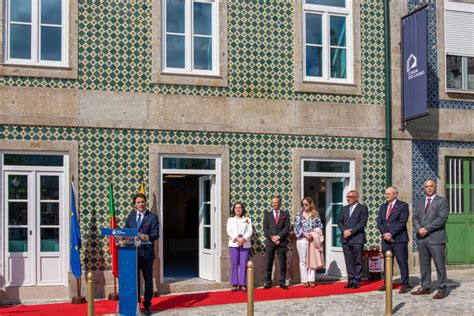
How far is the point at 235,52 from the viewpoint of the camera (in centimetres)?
1456

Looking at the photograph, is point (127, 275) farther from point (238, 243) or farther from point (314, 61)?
point (314, 61)

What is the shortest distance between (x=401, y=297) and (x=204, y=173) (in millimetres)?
4121

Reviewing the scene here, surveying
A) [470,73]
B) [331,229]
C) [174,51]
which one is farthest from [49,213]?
[470,73]

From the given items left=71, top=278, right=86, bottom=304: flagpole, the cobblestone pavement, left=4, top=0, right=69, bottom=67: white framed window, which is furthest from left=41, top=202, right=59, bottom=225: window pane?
the cobblestone pavement

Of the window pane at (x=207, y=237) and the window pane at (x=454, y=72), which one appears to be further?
the window pane at (x=454, y=72)

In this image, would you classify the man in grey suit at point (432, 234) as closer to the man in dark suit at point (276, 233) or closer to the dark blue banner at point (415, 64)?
the man in dark suit at point (276, 233)

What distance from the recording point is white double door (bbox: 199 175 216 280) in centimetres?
1448

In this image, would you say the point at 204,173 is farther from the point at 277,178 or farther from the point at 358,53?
the point at 358,53

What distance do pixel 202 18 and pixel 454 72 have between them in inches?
215

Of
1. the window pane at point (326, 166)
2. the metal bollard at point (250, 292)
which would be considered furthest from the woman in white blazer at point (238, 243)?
the metal bollard at point (250, 292)

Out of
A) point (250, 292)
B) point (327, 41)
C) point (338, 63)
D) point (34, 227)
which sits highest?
point (327, 41)

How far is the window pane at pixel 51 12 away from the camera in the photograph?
13.5 meters

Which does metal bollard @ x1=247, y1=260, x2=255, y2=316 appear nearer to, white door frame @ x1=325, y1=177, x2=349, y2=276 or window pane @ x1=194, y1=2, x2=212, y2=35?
white door frame @ x1=325, y1=177, x2=349, y2=276

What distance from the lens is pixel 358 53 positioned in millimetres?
15445
